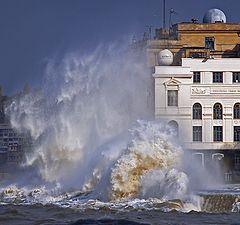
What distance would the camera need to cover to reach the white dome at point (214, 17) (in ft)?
219

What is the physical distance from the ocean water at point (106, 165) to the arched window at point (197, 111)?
10.6ft

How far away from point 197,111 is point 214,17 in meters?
11.1

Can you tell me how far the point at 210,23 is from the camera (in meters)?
65.9

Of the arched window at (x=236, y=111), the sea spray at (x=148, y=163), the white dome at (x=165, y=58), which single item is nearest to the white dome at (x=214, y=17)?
the white dome at (x=165, y=58)

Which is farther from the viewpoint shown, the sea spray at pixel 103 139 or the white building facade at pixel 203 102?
the white building facade at pixel 203 102

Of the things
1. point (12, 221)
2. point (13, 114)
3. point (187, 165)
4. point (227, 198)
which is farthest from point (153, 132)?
point (13, 114)

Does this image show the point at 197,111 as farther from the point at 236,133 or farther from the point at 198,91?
the point at 236,133

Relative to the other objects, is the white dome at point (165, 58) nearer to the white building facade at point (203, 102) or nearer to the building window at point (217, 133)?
the white building facade at point (203, 102)

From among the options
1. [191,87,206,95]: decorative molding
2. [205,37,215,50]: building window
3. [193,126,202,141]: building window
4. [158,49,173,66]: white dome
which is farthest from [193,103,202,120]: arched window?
[205,37,215,50]: building window

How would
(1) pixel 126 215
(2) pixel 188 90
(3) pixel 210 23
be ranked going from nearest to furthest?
(1) pixel 126 215, (2) pixel 188 90, (3) pixel 210 23

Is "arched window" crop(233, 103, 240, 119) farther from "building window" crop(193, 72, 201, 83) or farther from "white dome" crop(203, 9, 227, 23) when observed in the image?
"white dome" crop(203, 9, 227, 23)

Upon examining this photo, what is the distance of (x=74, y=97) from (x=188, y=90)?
848 cm

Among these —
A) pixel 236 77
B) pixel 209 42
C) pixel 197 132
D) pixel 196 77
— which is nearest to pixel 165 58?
pixel 196 77

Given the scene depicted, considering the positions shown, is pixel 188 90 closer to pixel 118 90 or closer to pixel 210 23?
pixel 118 90
